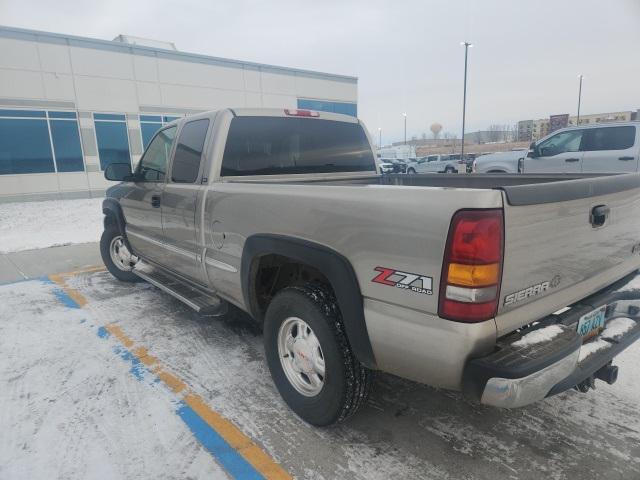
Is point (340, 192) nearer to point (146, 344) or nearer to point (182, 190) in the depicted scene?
point (182, 190)

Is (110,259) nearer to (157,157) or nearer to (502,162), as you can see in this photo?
(157,157)

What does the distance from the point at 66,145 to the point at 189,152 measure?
15.4 metres

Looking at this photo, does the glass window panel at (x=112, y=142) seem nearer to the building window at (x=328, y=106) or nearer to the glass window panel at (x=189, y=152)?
the building window at (x=328, y=106)

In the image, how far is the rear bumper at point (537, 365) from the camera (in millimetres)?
1679

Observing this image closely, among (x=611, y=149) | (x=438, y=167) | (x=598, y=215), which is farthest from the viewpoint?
(x=438, y=167)

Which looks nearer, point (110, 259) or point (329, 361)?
point (329, 361)

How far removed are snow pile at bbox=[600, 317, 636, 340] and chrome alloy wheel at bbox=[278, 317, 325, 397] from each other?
159 centimetres

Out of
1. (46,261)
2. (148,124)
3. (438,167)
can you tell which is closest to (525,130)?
(438,167)

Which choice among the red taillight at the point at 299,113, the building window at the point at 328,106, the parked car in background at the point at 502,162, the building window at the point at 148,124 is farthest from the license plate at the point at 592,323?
the building window at the point at 328,106

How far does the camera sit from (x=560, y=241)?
194cm

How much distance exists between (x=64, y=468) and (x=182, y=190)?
2.09 meters

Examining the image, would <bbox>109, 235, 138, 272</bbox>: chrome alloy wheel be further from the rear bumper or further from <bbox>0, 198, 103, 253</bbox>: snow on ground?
the rear bumper

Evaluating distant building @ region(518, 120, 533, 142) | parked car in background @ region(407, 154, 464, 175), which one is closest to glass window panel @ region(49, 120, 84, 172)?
parked car in background @ region(407, 154, 464, 175)

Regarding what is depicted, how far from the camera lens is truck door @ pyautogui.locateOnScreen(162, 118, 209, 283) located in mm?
3377
